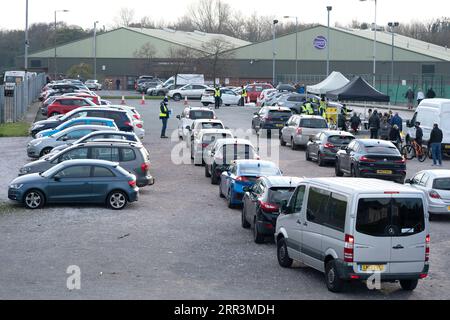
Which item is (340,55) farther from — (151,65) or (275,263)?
(275,263)

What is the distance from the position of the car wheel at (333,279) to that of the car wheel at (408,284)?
1.12 meters

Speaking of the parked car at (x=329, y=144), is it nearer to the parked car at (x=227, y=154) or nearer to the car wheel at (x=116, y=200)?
the parked car at (x=227, y=154)

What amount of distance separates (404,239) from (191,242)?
19.9 ft

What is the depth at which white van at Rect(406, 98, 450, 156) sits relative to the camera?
36.9 m

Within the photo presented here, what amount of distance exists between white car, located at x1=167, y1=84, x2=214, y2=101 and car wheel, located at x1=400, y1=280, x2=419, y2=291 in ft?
199

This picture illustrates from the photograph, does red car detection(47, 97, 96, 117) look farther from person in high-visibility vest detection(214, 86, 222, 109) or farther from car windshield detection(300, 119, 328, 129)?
person in high-visibility vest detection(214, 86, 222, 109)

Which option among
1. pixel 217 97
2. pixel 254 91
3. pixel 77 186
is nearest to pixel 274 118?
pixel 217 97

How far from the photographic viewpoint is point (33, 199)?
23.0 metres

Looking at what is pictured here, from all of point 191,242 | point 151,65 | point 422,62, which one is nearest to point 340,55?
point 422,62

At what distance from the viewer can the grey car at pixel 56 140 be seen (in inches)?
1248

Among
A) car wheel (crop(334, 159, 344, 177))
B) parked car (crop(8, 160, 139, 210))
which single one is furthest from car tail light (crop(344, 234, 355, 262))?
car wheel (crop(334, 159, 344, 177))

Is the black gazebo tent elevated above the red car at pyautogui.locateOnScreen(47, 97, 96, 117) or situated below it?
above

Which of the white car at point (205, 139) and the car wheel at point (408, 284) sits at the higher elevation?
the white car at point (205, 139)

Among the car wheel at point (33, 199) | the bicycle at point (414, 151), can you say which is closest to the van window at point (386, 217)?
the car wheel at point (33, 199)
